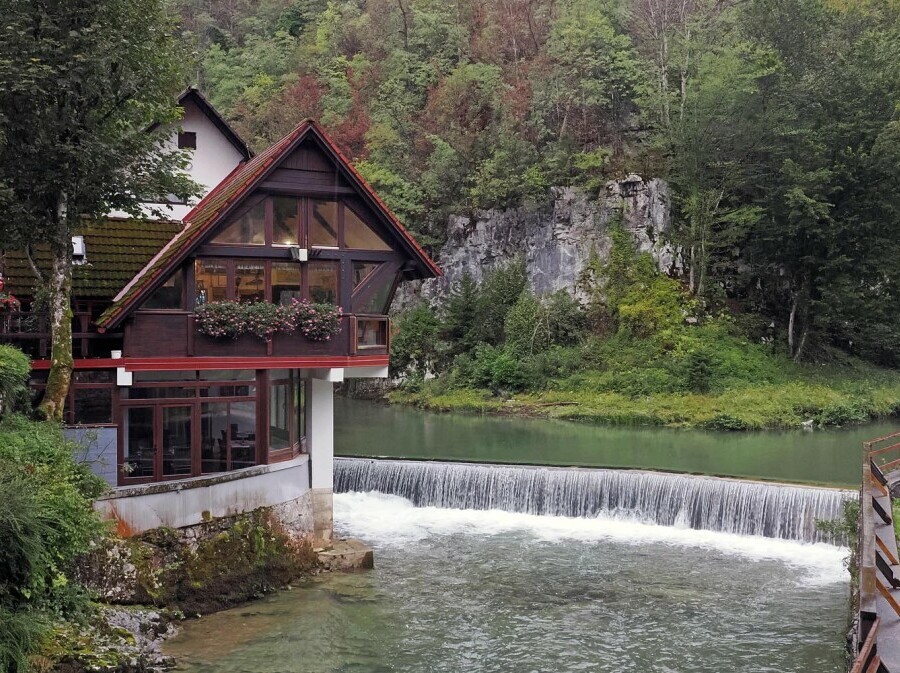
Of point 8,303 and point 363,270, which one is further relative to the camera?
point 363,270

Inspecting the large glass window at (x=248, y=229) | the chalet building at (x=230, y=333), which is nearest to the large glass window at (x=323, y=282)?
the chalet building at (x=230, y=333)

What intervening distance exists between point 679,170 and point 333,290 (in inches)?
1217

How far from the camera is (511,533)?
21.5 metres

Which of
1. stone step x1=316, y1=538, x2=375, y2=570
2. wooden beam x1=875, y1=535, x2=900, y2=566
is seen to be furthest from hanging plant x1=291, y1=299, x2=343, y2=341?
wooden beam x1=875, y1=535, x2=900, y2=566

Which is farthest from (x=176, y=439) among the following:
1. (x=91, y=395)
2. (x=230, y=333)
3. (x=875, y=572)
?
(x=875, y=572)

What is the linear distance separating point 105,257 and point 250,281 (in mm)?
3256

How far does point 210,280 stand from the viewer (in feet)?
54.2

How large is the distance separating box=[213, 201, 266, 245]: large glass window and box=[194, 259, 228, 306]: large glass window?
0.45 metres

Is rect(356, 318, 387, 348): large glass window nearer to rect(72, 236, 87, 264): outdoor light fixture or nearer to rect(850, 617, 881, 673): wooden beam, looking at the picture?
rect(72, 236, 87, 264): outdoor light fixture

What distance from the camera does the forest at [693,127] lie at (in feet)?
Result: 131

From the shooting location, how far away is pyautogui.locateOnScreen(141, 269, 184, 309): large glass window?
16.2 metres

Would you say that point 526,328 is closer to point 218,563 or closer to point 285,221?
point 285,221

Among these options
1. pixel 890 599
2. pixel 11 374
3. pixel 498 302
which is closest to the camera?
pixel 890 599

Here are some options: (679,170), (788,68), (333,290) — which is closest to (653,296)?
(679,170)
